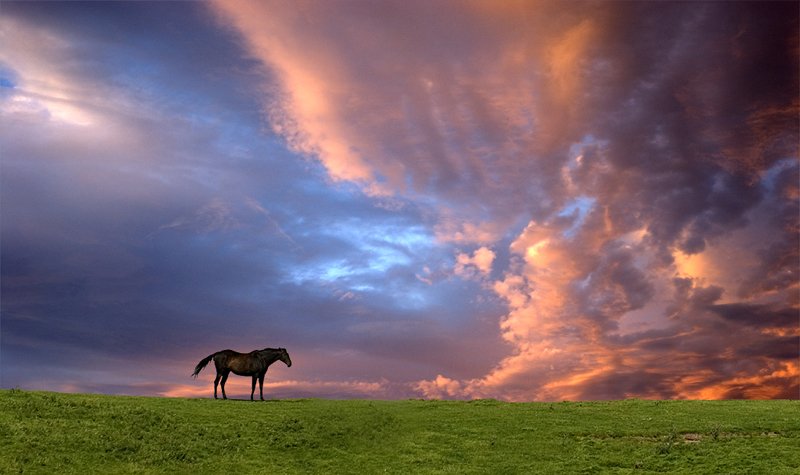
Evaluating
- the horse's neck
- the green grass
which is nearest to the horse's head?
the horse's neck

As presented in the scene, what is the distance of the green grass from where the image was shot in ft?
97.6

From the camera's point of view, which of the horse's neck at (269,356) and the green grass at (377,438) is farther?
the horse's neck at (269,356)

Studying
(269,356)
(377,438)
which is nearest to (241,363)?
(269,356)

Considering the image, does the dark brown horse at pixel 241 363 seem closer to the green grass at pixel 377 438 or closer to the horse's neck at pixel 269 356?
the horse's neck at pixel 269 356

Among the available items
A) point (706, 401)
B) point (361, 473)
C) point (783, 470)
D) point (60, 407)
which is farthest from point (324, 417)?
point (706, 401)

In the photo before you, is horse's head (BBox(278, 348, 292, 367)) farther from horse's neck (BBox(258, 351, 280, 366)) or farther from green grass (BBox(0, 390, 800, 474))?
green grass (BBox(0, 390, 800, 474))

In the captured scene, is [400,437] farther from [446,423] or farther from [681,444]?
[681,444]

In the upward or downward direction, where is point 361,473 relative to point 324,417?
downward

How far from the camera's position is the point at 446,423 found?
3769 centimetres

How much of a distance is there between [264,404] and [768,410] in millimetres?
31983

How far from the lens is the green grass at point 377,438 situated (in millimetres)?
29750

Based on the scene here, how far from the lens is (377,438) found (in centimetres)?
3481

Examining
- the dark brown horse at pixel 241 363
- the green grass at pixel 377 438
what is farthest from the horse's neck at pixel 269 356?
the green grass at pixel 377 438

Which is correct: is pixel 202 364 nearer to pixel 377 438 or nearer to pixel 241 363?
pixel 241 363
